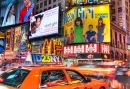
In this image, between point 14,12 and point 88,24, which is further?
point 14,12

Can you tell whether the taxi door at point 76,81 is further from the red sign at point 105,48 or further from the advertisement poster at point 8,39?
the advertisement poster at point 8,39

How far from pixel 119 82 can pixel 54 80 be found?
7036 millimetres

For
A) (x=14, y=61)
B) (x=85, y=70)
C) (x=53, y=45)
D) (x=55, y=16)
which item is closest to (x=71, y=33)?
(x=53, y=45)

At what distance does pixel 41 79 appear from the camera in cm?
475

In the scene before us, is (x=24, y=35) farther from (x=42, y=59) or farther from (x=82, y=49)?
(x=42, y=59)

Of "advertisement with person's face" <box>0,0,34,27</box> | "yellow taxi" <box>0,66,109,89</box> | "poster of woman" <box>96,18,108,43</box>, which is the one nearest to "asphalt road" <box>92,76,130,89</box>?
"poster of woman" <box>96,18,108,43</box>

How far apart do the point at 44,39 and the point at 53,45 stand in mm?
2968

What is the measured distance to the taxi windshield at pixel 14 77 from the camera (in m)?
4.60

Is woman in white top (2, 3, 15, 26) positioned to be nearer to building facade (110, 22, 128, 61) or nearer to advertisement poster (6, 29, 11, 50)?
advertisement poster (6, 29, 11, 50)

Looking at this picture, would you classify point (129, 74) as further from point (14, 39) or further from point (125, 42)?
point (14, 39)

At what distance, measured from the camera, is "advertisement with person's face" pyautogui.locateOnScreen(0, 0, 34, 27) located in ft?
90.3

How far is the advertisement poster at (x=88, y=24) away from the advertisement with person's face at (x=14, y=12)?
8.89 meters

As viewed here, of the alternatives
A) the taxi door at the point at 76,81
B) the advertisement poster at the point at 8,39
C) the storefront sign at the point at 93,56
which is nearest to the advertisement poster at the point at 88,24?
the storefront sign at the point at 93,56

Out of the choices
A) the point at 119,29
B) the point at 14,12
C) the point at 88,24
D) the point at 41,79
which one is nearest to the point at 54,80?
the point at 41,79
